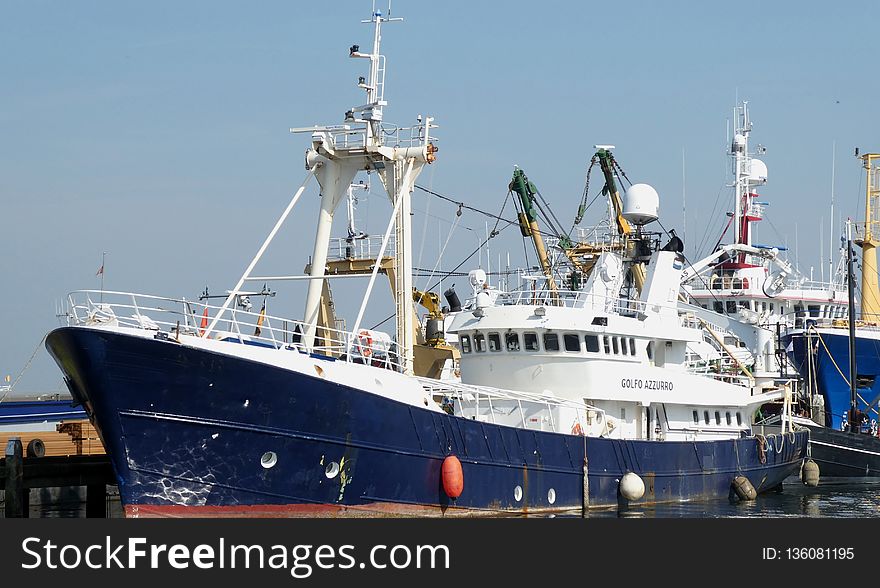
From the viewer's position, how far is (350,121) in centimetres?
2733

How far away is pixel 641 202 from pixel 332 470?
44.0 ft

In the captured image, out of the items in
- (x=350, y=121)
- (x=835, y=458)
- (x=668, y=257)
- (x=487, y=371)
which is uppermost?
(x=350, y=121)

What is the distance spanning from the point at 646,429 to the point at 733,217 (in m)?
25.9

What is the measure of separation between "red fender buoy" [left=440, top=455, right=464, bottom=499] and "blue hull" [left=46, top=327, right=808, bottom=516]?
4.9 inches

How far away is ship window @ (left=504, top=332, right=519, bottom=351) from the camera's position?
26594 millimetres

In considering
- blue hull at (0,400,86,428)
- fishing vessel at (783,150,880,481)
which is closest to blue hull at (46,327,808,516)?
blue hull at (0,400,86,428)

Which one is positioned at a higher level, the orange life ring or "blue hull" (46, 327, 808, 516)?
the orange life ring

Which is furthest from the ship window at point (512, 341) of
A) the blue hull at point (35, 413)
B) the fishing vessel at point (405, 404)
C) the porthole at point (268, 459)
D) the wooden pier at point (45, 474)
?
the blue hull at point (35, 413)

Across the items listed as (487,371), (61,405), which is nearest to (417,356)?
(487,371)

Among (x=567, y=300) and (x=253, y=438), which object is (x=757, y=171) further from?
(x=253, y=438)

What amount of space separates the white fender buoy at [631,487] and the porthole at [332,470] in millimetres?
7894

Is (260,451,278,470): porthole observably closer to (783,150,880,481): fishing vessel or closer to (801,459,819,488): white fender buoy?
(801,459,819,488): white fender buoy

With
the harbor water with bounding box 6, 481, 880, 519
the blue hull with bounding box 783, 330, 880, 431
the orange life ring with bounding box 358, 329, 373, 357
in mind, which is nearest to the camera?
the orange life ring with bounding box 358, 329, 373, 357
